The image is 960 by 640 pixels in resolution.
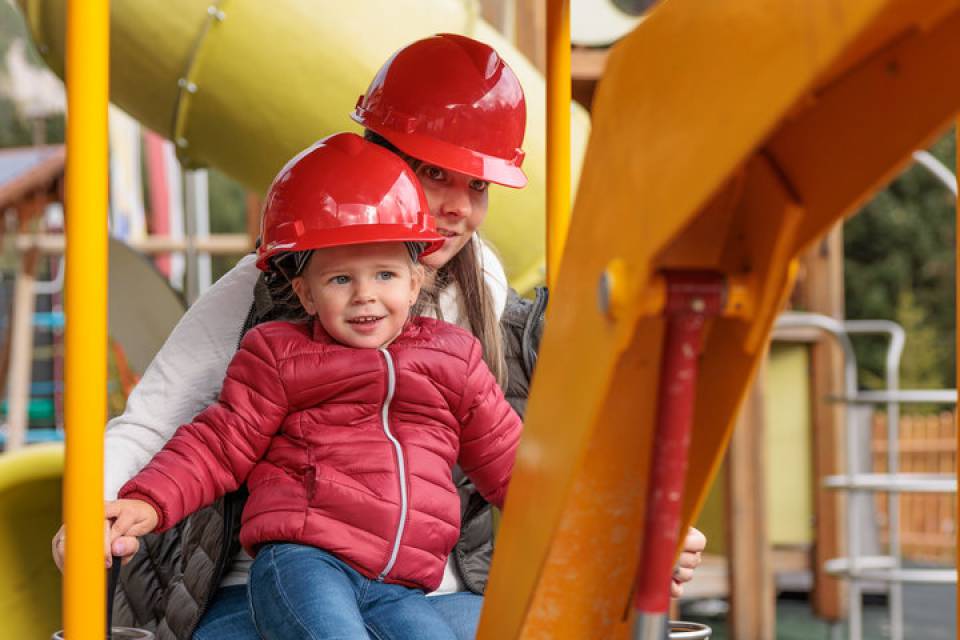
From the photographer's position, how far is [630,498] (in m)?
1.04

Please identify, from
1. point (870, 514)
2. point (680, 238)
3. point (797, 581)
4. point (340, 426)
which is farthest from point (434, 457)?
point (797, 581)

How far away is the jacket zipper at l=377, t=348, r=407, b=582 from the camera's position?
152 centimetres

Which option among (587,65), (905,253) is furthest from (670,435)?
(905,253)

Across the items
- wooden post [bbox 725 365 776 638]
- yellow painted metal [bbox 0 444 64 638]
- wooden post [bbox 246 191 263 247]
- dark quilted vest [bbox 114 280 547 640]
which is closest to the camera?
dark quilted vest [bbox 114 280 547 640]

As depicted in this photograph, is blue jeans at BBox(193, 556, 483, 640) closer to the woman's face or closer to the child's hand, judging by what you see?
the child's hand

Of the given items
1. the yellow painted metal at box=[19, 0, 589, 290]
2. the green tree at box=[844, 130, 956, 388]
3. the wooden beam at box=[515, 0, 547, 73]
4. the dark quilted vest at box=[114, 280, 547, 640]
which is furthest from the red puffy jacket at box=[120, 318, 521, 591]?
the green tree at box=[844, 130, 956, 388]

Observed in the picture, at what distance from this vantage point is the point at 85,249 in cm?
110

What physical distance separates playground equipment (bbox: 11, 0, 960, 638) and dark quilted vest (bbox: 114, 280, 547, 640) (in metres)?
0.51

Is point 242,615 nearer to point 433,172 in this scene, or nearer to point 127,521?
point 127,521

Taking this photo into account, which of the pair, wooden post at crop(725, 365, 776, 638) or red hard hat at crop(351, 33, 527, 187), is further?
wooden post at crop(725, 365, 776, 638)

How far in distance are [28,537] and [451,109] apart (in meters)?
0.83

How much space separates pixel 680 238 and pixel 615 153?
71 mm

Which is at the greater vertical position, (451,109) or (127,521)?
(451,109)

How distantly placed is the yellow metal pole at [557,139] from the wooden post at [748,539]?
132 inches
